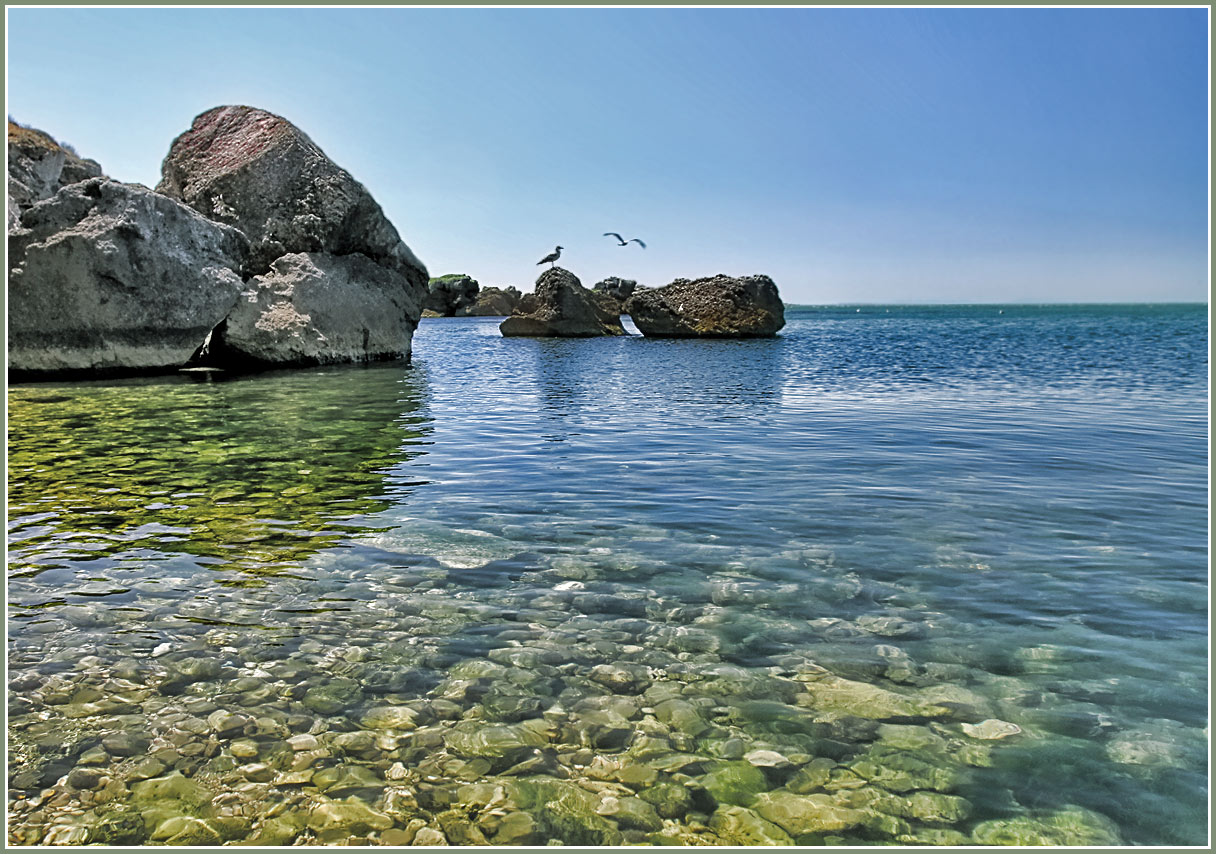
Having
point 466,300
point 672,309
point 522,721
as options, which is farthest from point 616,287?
point 522,721

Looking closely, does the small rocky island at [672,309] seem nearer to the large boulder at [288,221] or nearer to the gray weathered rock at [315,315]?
the gray weathered rock at [315,315]

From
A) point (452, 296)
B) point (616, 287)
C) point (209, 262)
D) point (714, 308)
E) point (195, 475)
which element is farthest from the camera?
point (452, 296)

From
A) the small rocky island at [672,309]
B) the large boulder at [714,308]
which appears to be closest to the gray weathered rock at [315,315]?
the small rocky island at [672,309]

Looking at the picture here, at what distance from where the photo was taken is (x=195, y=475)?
349 inches

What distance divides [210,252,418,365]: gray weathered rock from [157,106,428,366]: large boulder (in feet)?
0.12

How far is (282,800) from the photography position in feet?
10.0

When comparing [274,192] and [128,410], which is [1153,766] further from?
[274,192]

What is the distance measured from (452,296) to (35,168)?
259 feet

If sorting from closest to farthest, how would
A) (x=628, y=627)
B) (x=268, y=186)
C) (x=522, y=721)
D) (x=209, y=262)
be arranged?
(x=522, y=721), (x=628, y=627), (x=209, y=262), (x=268, y=186)

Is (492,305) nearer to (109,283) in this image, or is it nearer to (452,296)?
(452,296)

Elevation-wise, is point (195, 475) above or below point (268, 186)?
below

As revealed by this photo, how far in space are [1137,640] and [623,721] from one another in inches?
125

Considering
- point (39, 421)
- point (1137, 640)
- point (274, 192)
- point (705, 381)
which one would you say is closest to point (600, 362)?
point (705, 381)

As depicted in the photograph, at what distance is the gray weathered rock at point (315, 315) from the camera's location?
2242 centimetres
